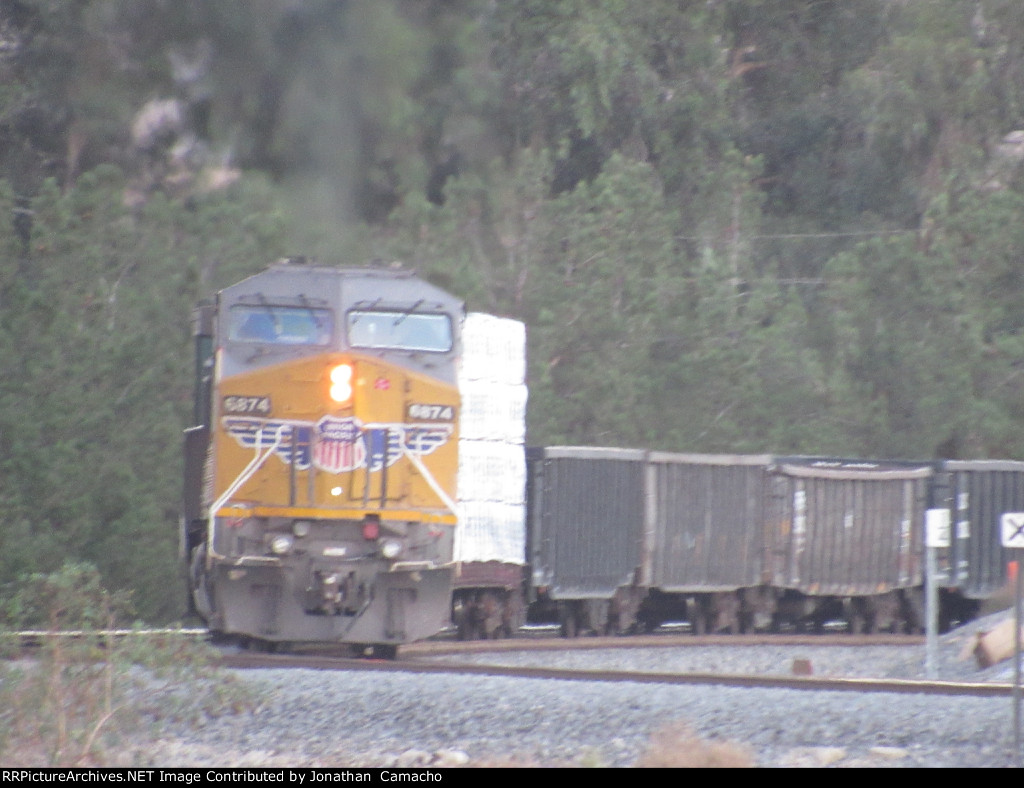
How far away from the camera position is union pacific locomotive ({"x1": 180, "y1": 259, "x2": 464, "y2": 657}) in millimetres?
14352

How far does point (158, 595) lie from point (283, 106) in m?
7.99

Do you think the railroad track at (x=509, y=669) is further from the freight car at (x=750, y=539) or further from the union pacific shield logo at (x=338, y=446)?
the freight car at (x=750, y=539)

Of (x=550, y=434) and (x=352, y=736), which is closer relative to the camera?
(x=352, y=736)

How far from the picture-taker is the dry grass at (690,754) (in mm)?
8883

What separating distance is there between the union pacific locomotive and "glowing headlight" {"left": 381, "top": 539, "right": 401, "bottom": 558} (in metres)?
0.02

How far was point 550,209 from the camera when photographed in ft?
103

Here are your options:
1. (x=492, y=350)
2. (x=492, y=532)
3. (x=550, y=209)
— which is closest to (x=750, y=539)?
(x=492, y=532)

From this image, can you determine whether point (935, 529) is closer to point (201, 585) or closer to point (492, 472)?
point (492, 472)

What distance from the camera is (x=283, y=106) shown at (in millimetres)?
23234

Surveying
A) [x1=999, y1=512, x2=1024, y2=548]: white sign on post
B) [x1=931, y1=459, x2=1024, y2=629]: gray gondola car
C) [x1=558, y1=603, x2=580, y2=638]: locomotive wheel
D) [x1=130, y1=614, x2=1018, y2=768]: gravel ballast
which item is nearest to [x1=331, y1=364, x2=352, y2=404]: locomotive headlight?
[x1=130, y1=614, x2=1018, y2=768]: gravel ballast
